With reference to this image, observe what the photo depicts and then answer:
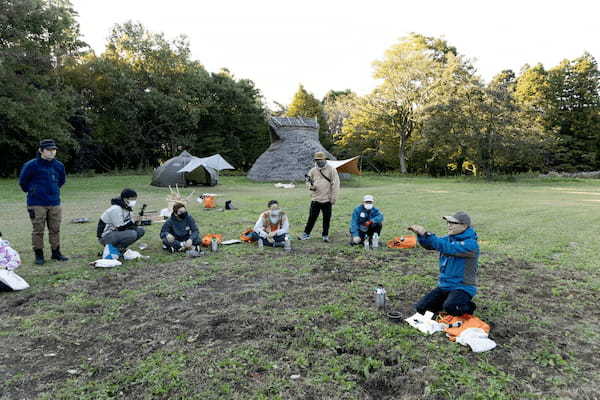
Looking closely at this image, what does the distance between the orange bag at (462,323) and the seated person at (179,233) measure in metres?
4.64

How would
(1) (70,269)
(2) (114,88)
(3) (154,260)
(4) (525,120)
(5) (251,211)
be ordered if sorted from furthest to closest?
(2) (114,88) → (4) (525,120) → (5) (251,211) → (3) (154,260) → (1) (70,269)

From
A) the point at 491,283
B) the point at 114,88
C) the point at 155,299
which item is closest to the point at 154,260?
the point at 155,299

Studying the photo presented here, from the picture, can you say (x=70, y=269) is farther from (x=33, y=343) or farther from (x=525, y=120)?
(x=525, y=120)

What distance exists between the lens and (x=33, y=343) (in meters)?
3.63

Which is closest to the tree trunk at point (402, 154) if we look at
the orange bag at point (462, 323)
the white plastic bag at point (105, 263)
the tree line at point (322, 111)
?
the tree line at point (322, 111)

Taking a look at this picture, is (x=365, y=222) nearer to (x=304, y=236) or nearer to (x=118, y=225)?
(x=304, y=236)

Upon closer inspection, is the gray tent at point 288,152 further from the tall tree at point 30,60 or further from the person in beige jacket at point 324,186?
the person in beige jacket at point 324,186

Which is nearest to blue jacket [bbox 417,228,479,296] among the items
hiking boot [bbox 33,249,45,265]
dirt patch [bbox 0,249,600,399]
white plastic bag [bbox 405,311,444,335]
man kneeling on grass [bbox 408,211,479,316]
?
Answer: man kneeling on grass [bbox 408,211,479,316]

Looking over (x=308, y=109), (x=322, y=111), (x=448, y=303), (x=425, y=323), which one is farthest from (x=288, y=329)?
(x=322, y=111)

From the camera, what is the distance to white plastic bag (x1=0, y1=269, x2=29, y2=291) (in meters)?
4.94

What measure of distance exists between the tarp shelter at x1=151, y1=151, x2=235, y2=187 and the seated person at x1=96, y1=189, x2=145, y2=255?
13487 millimetres

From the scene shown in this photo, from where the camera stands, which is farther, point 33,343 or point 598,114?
point 598,114

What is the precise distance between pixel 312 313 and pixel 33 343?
280 cm

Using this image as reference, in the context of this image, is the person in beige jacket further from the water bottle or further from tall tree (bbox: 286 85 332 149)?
tall tree (bbox: 286 85 332 149)
